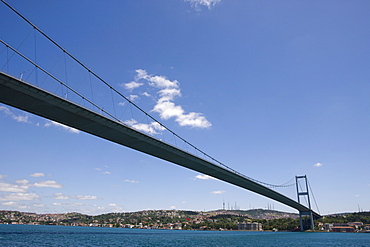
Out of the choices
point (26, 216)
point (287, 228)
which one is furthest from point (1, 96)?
point (26, 216)

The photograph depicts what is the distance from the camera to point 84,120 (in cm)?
2248

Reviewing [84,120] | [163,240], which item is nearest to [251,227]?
[163,240]

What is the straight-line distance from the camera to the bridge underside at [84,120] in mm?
17641

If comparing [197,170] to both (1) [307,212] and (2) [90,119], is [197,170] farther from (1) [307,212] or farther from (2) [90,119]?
(1) [307,212]

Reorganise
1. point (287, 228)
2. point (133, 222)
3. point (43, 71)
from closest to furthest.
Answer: point (43, 71)
point (287, 228)
point (133, 222)

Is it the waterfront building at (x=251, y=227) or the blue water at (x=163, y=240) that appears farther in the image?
the waterfront building at (x=251, y=227)

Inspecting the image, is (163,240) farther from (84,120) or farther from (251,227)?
(251,227)

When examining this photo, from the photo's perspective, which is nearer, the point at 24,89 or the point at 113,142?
the point at 24,89

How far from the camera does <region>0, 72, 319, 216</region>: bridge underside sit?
17641mm

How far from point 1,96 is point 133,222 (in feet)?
503

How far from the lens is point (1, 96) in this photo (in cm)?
1819

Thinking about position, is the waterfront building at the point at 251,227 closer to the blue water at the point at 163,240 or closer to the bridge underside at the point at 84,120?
the blue water at the point at 163,240

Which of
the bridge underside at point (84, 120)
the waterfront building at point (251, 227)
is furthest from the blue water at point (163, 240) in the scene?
the waterfront building at point (251, 227)

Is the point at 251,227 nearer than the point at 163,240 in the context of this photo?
No
